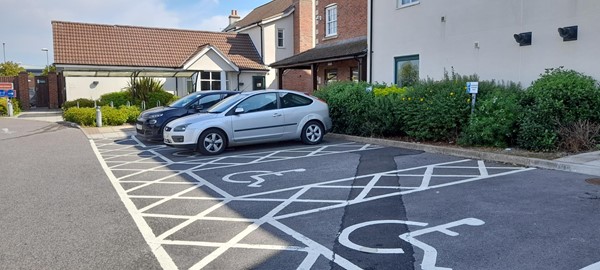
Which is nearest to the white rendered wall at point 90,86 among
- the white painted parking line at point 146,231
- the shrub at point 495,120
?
the white painted parking line at point 146,231

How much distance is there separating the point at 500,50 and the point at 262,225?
9.38 meters

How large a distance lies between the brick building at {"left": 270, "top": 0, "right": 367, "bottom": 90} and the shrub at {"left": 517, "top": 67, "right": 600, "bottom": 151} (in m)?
9.07

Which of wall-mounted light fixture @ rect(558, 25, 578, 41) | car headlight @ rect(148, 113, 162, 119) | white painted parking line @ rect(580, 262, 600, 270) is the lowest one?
white painted parking line @ rect(580, 262, 600, 270)

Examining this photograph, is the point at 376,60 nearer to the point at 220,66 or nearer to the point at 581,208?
the point at 581,208

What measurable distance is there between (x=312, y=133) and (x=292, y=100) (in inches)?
39.6

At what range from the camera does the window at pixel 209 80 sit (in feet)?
Result: 93.3

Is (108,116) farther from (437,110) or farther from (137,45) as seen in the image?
(437,110)

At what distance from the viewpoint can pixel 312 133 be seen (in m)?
12.0

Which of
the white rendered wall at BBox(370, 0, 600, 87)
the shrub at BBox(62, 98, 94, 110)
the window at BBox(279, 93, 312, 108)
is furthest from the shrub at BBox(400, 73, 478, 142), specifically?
the shrub at BBox(62, 98, 94, 110)

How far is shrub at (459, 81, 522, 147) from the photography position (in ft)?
30.8

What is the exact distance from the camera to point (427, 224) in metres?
5.13

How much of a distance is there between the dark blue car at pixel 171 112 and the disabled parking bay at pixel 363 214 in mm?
3741

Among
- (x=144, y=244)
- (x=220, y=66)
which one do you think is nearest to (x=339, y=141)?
(x=144, y=244)

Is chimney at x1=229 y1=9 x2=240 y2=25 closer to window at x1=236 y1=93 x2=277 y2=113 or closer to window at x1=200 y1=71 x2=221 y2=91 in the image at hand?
window at x1=200 y1=71 x2=221 y2=91
